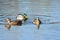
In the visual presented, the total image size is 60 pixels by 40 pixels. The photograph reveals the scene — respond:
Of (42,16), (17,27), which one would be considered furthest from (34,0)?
(17,27)

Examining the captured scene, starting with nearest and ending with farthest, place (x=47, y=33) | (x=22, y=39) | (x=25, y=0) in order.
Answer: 1. (x=22, y=39)
2. (x=47, y=33)
3. (x=25, y=0)

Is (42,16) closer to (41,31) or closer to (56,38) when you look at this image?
(41,31)

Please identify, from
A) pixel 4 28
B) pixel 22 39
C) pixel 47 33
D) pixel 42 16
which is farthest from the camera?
pixel 42 16

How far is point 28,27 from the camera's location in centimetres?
308

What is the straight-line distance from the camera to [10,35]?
275 cm

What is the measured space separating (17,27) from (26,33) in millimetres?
306

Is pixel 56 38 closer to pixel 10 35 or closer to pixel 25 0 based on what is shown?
pixel 10 35

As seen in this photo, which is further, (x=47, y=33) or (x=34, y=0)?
(x=34, y=0)

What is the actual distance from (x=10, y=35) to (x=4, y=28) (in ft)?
0.99

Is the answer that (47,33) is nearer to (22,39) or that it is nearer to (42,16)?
(22,39)

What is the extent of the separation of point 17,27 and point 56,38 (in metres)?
0.67

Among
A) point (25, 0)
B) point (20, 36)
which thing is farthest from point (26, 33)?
point (25, 0)

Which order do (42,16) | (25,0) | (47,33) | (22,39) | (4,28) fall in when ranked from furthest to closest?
1. (25,0)
2. (42,16)
3. (4,28)
4. (47,33)
5. (22,39)

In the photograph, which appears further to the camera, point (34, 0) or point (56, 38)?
point (34, 0)
